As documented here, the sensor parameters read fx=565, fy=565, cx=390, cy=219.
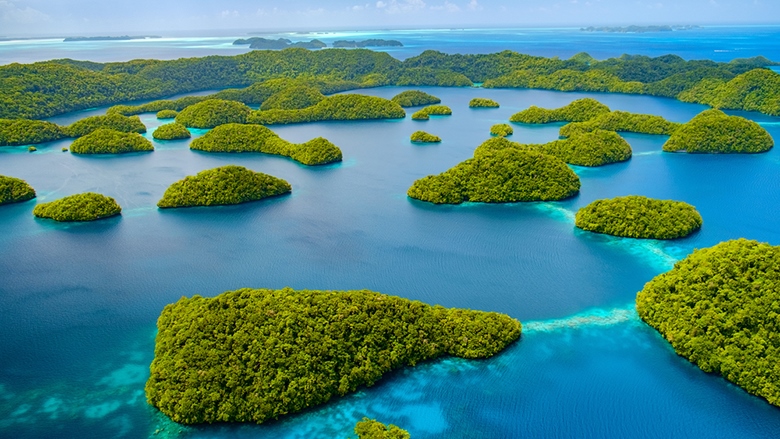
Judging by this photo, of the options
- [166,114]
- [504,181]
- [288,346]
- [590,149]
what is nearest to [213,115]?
[166,114]

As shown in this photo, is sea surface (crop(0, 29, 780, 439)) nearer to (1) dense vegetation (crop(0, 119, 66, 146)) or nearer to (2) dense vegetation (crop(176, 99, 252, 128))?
(1) dense vegetation (crop(0, 119, 66, 146))

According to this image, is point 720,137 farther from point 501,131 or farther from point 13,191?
point 13,191

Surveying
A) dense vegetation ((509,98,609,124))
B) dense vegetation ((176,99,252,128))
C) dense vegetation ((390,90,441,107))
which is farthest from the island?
dense vegetation ((509,98,609,124))

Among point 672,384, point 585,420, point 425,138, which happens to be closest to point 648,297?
point 672,384

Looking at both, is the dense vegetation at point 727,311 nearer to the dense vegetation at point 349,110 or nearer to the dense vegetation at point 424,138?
the dense vegetation at point 424,138

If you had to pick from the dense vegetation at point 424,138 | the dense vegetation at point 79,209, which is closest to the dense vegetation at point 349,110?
the dense vegetation at point 424,138
